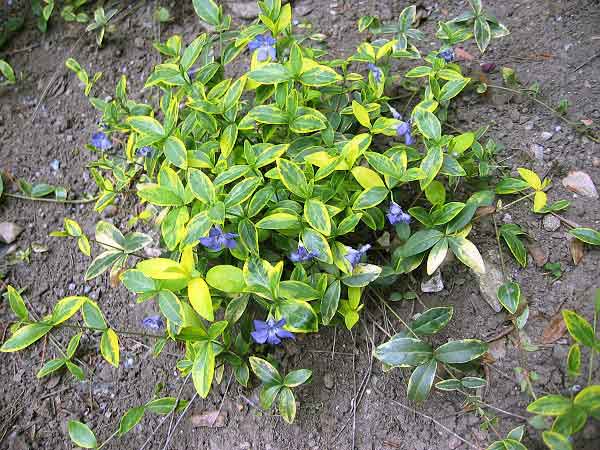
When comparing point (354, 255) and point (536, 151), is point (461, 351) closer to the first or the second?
point (354, 255)

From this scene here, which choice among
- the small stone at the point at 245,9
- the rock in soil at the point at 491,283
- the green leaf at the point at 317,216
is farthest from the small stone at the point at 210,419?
the small stone at the point at 245,9

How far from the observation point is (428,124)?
1771 millimetres

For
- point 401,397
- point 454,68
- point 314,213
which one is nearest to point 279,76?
point 314,213

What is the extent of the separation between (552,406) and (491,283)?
0.51m

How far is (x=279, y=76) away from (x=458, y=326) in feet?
3.37

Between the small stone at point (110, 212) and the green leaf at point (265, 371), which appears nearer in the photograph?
the green leaf at point (265, 371)

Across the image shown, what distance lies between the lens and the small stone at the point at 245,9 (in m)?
2.74

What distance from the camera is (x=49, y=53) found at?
9.53 feet

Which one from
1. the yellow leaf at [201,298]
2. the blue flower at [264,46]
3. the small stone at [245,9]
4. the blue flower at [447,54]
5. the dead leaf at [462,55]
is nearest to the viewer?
the yellow leaf at [201,298]

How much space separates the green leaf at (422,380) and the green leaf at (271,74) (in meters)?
1.02

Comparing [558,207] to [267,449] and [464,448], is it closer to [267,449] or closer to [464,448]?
[464,448]

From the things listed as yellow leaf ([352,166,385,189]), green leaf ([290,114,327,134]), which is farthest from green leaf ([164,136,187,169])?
yellow leaf ([352,166,385,189])

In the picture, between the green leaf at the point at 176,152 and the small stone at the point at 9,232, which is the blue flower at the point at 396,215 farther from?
the small stone at the point at 9,232

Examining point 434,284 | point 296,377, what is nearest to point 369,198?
point 434,284
